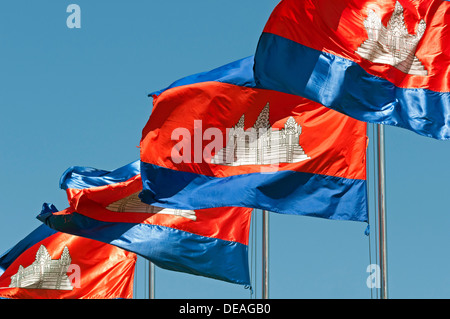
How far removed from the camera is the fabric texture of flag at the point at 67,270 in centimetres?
3697

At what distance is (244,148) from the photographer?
90.6ft

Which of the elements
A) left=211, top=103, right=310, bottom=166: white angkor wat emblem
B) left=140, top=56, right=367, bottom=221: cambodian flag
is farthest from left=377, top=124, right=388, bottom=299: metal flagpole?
left=211, top=103, right=310, bottom=166: white angkor wat emblem

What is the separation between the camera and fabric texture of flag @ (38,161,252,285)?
103ft

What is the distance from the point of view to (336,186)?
26.6 meters

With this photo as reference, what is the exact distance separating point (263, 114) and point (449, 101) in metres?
5.09

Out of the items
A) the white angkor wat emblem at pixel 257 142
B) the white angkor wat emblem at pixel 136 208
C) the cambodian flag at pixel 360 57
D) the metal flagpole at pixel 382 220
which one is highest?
the cambodian flag at pixel 360 57

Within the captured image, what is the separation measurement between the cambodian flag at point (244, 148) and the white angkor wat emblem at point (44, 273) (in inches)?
420

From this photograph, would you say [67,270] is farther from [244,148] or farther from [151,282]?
[244,148]

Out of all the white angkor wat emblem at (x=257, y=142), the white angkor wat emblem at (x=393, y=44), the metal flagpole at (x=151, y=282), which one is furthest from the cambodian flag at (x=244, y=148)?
the metal flagpole at (x=151, y=282)

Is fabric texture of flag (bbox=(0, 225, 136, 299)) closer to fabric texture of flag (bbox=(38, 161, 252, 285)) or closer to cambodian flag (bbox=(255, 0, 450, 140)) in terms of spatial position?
fabric texture of flag (bbox=(38, 161, 252, 285))

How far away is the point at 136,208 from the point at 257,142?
531 cm

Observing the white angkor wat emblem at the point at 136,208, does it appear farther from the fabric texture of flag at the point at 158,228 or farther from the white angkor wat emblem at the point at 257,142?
the white angkor wat emblem at the point at 257,142

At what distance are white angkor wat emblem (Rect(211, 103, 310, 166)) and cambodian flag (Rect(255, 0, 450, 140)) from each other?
3.29 metres
